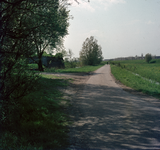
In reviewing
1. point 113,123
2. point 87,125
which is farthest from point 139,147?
point 87,125

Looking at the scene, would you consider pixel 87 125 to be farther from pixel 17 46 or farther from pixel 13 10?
pixel 13 10

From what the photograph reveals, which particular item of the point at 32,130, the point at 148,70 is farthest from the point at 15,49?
the point at 148,70

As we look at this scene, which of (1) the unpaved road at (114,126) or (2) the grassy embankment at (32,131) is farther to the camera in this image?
(1) the unpaved road at (114,126)

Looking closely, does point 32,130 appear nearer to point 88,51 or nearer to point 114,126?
point 114,126

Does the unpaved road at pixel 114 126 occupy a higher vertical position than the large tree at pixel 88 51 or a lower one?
lower

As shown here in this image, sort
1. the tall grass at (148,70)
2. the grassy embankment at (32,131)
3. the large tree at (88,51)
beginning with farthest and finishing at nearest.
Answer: the large tree at (88,51) < the tall grass at (148,70) < the grassy embankment at (32,131)

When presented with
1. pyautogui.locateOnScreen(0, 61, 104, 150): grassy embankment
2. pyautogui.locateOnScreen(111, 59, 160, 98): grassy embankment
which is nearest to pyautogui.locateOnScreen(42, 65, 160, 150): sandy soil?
pyautogui.locateOnScreen(0, 61, 104, 150): grassy embankment

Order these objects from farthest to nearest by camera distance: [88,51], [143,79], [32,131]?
[88,51] → [143,79] → [32,131]

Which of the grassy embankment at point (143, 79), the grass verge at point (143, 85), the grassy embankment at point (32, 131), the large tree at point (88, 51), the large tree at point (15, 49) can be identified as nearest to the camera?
the grassy embankment at point (32, 131)

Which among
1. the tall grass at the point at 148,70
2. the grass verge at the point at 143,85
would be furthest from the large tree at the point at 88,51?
the grass verge at the point at 143,85

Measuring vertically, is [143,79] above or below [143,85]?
above

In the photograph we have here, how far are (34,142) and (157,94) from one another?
29.1 feet

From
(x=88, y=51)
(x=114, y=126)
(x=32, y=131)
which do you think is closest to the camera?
(x=32, y=131)

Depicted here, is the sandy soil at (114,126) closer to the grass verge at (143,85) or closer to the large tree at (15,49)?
the large tree at (15,49)
